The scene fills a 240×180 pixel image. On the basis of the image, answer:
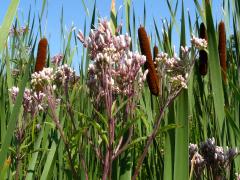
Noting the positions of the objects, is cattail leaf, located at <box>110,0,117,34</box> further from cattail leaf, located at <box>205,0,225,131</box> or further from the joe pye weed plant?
cattail leaf, located at <box>205,0,225,131</box>

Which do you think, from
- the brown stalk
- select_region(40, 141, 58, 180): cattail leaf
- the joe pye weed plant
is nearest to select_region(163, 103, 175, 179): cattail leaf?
the joe pye weed plant

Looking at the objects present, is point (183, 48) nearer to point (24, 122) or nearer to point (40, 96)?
point (40, 96)

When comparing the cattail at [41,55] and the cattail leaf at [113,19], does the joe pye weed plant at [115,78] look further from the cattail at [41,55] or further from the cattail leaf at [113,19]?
the cattail at [41,55]

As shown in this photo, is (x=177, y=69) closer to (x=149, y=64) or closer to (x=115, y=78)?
(x=115, y=78)

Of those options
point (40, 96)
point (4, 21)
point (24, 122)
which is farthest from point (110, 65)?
point (24, 122)

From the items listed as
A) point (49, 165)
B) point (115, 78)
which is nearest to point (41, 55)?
point (49, 165)

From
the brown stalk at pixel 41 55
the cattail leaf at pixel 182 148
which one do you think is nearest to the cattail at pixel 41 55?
the brown stalk at pixel 41 55
